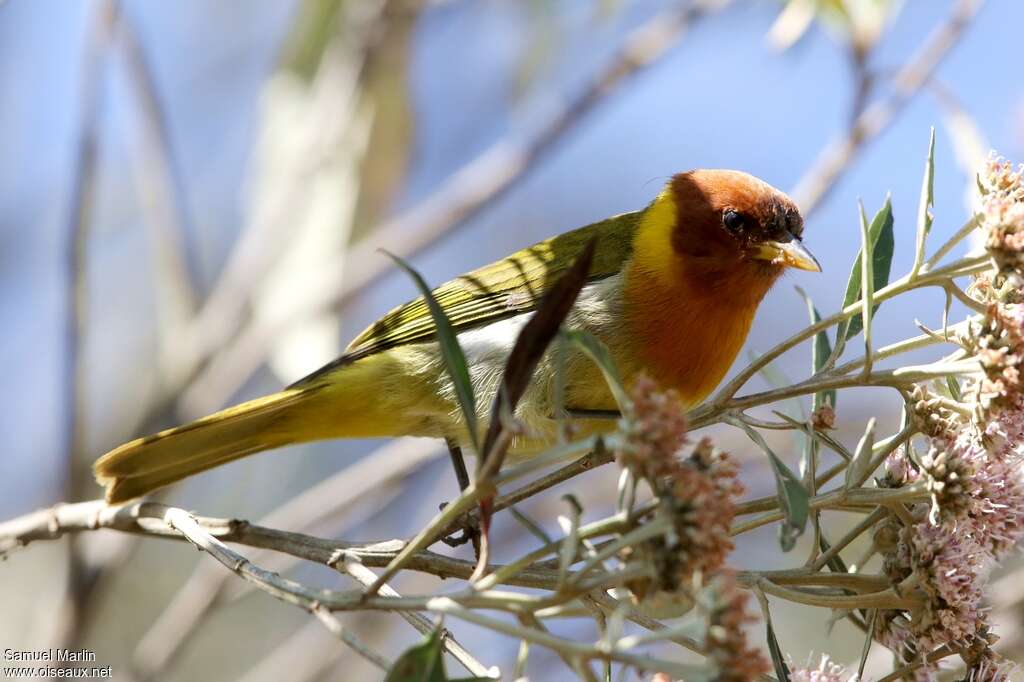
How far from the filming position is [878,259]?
2582 mm

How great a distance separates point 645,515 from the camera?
5.42ft

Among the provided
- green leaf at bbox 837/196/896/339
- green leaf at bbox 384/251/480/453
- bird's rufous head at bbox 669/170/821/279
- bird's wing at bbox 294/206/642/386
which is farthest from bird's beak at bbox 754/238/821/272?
green leaf at bbox 384/251/480/453

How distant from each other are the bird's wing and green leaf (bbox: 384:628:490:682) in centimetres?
194

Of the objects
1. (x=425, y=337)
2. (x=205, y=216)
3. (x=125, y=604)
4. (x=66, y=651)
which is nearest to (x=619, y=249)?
(x=425, y=337)

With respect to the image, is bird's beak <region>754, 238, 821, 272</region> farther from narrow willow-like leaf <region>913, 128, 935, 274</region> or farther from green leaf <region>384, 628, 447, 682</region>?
green leaf <region>384, 628, 447, 682</region>

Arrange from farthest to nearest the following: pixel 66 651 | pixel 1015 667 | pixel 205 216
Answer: pixel 205 216 < pixel 66 651 < pixel 1015 667

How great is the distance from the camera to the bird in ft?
10.8

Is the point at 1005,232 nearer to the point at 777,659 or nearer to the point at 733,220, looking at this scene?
the point at 777,659

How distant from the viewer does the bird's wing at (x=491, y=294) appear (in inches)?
142

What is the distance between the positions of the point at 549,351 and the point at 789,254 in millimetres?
817

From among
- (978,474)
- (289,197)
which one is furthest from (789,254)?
(289,197)

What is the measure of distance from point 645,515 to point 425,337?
6.65 ft

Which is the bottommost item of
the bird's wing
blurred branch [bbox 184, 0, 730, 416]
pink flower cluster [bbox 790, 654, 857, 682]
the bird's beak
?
pink flower cluster [bbox 790, 654, 857, 682]

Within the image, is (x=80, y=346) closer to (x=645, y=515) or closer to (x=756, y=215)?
(x=756, y=215)
